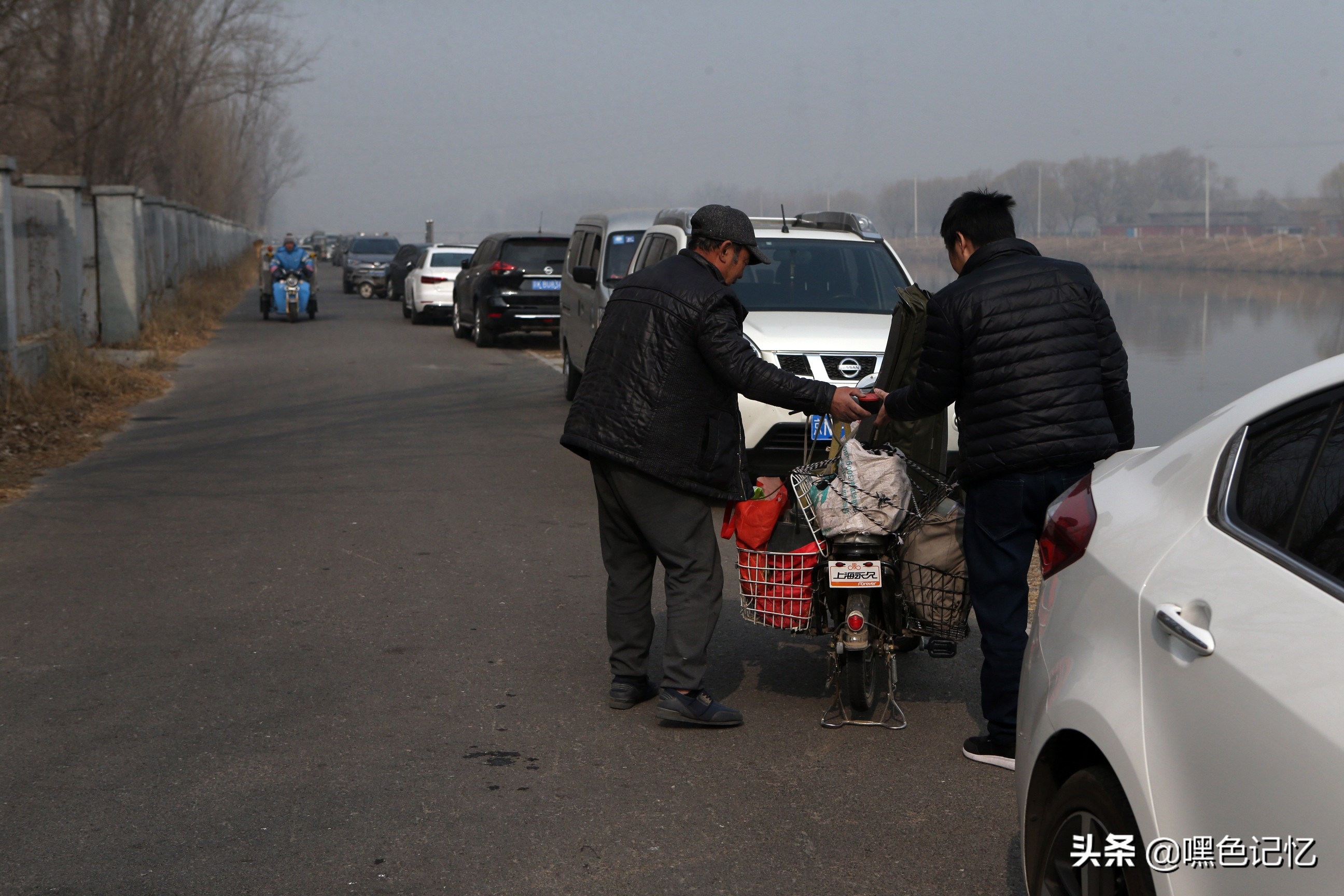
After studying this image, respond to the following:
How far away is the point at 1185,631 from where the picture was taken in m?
2.40

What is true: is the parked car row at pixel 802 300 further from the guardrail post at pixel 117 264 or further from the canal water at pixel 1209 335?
the guardrail post at pixel 117 264

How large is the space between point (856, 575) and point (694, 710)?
78 centimetres

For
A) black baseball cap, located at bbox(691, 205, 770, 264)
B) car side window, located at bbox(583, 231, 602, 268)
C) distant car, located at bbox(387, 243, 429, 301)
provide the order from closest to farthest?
1. black baseball cap, located at bbox(691, 205, 770, 264)
2. car side window, located at bbox(583, 231, 602, 268)
3. distant car, located at bbox(387, 243, 429, 301)

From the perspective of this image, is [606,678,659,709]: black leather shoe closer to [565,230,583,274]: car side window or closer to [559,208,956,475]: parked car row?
[559,208,956,475]: parked car row

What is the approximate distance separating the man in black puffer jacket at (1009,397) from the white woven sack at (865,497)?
9.5 inches

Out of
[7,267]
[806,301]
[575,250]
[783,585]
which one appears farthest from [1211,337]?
[7,267]

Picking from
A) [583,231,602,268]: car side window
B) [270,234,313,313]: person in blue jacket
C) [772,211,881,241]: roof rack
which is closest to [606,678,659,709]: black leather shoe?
[772,211,881,241]: roof rack

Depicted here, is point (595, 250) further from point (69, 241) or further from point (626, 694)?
point (626, 694)

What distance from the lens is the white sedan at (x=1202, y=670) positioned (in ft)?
6.89

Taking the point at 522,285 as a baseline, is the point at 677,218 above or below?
above

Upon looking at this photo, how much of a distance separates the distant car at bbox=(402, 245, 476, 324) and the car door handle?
2584cm

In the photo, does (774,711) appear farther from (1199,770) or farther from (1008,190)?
(1199,770)

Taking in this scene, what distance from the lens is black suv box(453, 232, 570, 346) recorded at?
22.2 meters

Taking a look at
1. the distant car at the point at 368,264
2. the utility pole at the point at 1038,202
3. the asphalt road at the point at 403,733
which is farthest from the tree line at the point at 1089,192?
the distant car at the point at 368,264
